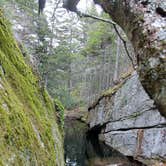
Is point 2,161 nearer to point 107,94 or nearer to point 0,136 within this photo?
point 0,136

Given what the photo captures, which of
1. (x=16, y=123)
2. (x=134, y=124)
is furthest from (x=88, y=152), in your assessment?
(x=16, y=123)

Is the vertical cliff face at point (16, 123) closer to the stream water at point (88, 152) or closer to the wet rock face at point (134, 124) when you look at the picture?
the wet rock face at point (134, 124)

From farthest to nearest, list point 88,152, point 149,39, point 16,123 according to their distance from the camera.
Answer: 1. point 88,152
2. point 16,123
3. point 149,39

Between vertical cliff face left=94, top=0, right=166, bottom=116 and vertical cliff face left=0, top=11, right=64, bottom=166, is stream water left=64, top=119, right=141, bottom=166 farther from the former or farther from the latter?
vertical cliff face left=94, top=0, right=166, bottom=116

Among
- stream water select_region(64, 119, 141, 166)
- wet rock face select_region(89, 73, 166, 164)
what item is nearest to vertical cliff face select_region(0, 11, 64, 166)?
wet rock face select_region(89, 73, 166, 164)

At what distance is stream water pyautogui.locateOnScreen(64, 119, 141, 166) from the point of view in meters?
11.4

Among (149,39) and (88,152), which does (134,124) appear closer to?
(88,152)

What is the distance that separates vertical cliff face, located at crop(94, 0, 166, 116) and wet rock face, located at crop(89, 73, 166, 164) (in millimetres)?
8523

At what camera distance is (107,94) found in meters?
15.7

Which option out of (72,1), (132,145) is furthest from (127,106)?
(72,1)

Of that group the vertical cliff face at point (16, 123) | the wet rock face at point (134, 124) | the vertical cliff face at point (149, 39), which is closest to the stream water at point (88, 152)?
the wet rock face at point (134, 124)

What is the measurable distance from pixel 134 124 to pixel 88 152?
2.59 meters

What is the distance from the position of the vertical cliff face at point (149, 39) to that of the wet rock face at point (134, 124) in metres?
8.52

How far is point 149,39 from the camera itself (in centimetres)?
126
